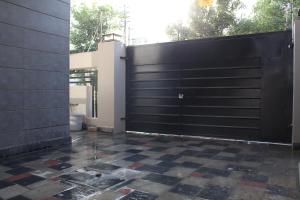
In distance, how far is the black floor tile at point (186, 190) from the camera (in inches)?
126

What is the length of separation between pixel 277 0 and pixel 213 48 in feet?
42.0

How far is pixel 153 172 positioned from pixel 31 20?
3733 millimetres

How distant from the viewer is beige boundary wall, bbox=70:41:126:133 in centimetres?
757

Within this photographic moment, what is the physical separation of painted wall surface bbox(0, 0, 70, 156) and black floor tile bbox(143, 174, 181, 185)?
277 cm

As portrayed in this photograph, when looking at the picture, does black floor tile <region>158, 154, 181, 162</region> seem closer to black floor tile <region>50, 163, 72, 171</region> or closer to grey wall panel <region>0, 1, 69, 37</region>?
black floor tile <region>50, 163, 72, 171</region>

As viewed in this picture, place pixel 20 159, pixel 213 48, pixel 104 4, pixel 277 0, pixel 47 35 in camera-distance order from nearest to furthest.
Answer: pixel 20 159 → pixel 47 35 → pixel 213 48 → pixel 277 0 → pixel 104 4

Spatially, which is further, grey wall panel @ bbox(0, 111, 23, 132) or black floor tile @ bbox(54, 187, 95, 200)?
grey wall panel @ bbox(0, 111, 23, 132)

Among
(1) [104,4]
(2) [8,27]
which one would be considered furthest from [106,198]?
(1) [104,4]

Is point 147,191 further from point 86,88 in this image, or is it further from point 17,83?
point 86,88

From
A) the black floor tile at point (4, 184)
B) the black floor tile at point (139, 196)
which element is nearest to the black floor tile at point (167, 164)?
the black floor tile at point (139, 196)

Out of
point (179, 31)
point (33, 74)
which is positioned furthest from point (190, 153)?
point (179, 31)

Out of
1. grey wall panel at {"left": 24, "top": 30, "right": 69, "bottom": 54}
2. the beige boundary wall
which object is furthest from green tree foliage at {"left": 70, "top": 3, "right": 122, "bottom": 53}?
grey wall panel at {"left": 24, "top": 30, "right": 69, "bottom": 54}

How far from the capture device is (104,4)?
22.0 meters

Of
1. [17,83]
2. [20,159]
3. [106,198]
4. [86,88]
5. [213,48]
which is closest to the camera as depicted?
[106,198]
